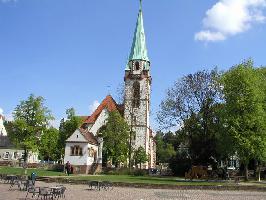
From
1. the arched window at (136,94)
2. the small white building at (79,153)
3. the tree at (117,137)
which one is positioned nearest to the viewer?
the small white building at (79,153)

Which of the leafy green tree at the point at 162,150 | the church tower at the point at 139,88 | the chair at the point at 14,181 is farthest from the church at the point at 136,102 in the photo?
the leafy green tree at the point at 162,150

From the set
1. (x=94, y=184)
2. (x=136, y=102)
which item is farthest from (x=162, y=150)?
(x=94, y=184)

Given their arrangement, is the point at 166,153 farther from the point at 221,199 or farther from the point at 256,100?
the point at 221,199

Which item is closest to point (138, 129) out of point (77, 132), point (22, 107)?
point (77, 132)

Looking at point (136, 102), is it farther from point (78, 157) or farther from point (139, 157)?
point (78, 157)

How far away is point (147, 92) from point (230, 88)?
35597 millimetres

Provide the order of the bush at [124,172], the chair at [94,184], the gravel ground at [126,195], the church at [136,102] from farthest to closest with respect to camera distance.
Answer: the church at [136,102], the bush at [124,172], the chair at [94,184], the gravel ground at [126,195]

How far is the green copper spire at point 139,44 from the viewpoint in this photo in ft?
273

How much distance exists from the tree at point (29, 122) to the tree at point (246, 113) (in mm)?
23076

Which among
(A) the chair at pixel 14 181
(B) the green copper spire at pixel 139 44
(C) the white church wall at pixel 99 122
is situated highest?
(B) the green copper spire at pixel 139 44

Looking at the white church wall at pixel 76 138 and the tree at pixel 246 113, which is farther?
the white church wall at pixel 76 138

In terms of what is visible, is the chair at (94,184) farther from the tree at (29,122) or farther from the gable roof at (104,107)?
the gable roof at (104,107)

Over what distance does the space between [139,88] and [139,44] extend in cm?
912

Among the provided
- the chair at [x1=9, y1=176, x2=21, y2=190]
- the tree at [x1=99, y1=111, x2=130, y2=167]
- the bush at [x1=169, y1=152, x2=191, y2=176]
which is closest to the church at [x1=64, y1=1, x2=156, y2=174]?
the tree at [x1=99, y1=111, x2=130, y2=167]
